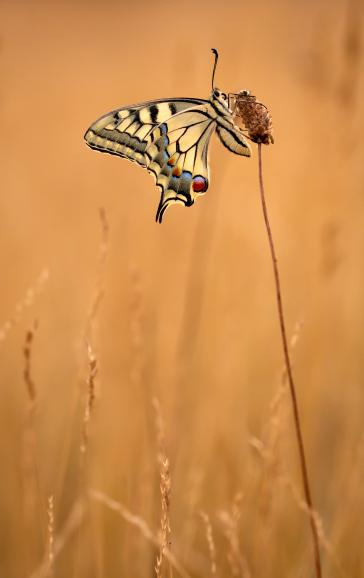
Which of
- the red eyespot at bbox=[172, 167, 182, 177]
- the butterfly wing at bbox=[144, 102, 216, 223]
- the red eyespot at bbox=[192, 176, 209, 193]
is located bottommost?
the red eyespot at bbox=[192, 176, 209, 193]

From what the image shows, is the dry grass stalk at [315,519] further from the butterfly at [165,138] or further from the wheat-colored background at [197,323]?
the butterfly at [165,138]

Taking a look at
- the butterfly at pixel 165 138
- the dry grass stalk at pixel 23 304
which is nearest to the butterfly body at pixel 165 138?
the butterfly at pixel 165 138

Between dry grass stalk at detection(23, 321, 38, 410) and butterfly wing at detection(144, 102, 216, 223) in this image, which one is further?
butterfly wing at detection(144, 102, 216, 223)

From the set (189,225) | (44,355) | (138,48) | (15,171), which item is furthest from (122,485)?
(138,48)

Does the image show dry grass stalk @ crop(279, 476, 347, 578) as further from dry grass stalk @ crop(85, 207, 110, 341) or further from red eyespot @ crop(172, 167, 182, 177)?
red eyespot @ crop(172, 167, 182, 177)

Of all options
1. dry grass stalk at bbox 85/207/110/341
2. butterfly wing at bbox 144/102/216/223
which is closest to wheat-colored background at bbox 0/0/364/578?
dry grass stalk at bbox 85/207/110/341

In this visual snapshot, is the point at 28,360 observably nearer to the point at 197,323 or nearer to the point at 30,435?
the point at 30,435

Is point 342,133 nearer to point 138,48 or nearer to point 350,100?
point 350,100
